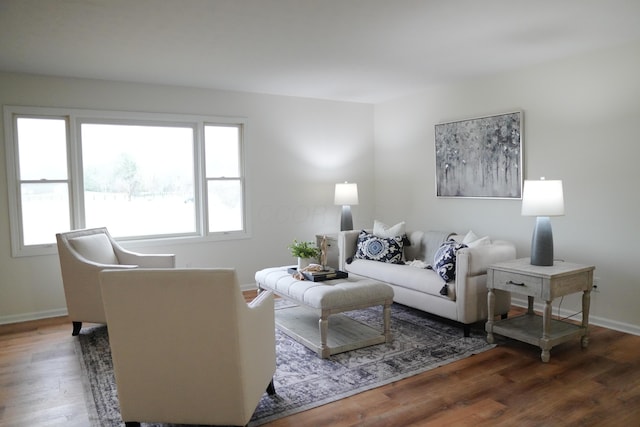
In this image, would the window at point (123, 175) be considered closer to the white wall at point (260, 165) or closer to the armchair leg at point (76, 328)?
the white wall at point (260, 165)

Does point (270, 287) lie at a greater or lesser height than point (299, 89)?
lesser

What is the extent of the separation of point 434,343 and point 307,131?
3.37 meters

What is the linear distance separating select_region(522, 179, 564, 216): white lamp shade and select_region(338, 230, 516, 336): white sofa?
0.54m

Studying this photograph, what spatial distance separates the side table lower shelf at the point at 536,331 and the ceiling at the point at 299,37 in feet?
7.40

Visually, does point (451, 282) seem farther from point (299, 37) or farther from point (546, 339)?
point (299, 37)

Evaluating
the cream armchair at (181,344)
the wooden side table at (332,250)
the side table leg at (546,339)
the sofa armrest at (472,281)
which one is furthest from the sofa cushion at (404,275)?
the cream armchair at (181,344)

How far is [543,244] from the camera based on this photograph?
351 centimetres

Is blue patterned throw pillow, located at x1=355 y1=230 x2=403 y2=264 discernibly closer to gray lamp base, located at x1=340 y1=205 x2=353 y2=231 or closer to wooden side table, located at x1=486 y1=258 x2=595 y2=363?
gray lamp base, located at x1=340 y1=205 x2=353 y2=231

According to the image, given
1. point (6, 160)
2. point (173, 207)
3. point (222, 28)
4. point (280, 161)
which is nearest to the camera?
point (222, 28)

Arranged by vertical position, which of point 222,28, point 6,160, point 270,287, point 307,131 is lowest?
point 270,287

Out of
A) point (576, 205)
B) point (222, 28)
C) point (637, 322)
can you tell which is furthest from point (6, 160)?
point (637, 322)

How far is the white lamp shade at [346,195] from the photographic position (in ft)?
18.8

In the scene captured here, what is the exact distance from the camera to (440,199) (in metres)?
5.48

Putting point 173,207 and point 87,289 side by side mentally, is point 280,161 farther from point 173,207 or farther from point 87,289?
point 87,289
